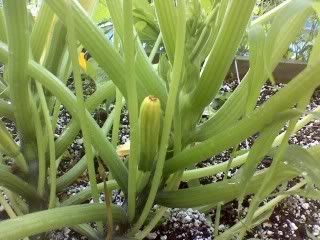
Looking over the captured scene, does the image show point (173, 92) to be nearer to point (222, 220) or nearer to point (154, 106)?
point (154, 106)

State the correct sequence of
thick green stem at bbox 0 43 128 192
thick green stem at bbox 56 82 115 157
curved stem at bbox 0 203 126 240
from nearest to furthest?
curved stem at bbox 0 203 126 240
thick green stem at bbox 0 43 128 192
thick green stem at bbox 56 82 115 157

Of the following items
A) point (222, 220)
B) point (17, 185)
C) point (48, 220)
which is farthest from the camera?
point (222, 220)

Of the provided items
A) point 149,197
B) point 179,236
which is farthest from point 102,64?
point 179,236

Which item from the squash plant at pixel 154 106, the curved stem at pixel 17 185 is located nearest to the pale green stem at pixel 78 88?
the squash plant at pixel 154 106

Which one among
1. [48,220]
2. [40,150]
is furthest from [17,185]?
[48,220]

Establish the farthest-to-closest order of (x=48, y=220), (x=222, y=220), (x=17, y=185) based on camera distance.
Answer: (x=222, y=220)
(x=17, y=185)
(x=48, y=220)

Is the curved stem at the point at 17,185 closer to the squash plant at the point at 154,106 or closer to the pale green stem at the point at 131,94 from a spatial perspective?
the squash plant at the point at 154,106

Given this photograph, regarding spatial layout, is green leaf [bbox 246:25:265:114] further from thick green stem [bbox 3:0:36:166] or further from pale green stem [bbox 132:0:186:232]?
thick green stem [bbox 3:0:36:166]

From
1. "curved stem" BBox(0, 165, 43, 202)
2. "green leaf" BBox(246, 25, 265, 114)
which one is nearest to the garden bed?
"curved stem" BBox(0, 165, 43, 202)
